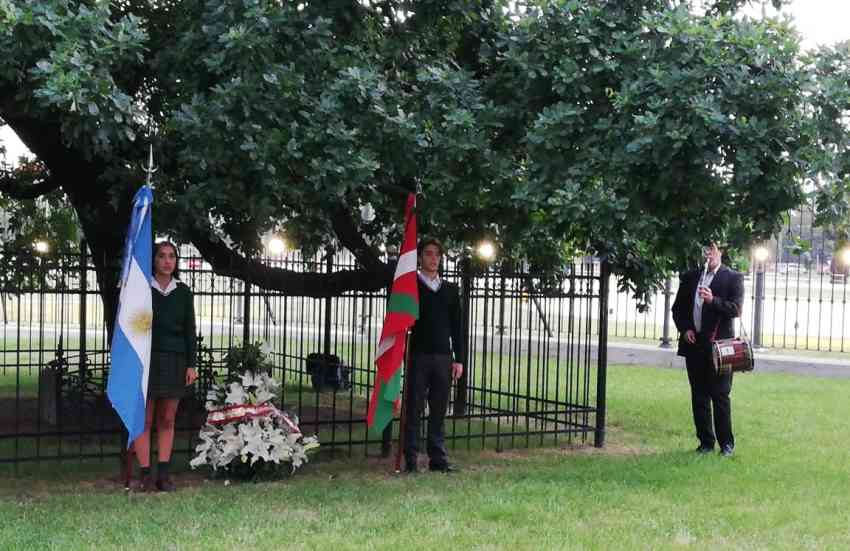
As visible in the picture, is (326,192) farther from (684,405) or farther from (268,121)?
(684,405)

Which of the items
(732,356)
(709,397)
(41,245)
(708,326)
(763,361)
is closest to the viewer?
(732,356)

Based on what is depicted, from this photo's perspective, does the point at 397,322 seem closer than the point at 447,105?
No

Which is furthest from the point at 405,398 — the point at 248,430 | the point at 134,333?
the point at 134,333

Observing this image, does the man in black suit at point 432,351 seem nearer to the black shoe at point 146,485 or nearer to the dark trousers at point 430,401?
the dark trousers at point 430,401

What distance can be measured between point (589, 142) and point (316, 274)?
4304mm

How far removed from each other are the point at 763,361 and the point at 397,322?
11.5m

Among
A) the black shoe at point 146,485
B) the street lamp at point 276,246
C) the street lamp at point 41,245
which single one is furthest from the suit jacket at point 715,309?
the street lamp at point 41,245

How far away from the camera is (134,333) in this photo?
7781 millimetres

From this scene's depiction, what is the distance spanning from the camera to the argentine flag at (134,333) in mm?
7758

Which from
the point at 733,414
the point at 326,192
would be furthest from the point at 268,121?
the point at 733,414

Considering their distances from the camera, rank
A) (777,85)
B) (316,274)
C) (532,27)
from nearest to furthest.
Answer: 1. (777,85)
2. (532,27)
3. (316,274)

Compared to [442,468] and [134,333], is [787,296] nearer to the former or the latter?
[442,468]

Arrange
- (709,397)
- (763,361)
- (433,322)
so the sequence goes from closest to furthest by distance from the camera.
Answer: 1. (433,322)
2. (709,397)
3. (763,361)

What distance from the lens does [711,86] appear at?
7324mm
